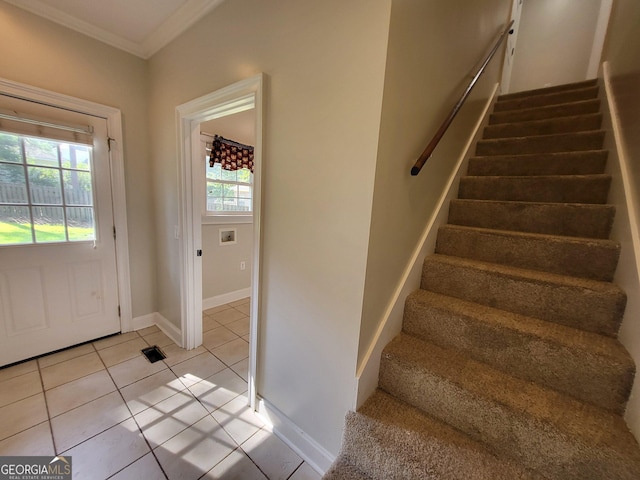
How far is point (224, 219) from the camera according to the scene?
308 centimetres

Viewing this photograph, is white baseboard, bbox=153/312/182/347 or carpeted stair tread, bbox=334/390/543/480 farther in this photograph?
white baseboard, bbox=153/312/182/347

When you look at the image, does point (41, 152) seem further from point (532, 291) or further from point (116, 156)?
point (532, 291)

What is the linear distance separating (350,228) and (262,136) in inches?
30.1

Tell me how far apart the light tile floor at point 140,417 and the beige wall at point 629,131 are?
5.08 ft

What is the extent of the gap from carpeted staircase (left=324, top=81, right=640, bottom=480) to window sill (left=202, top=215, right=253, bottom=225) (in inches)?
94.7

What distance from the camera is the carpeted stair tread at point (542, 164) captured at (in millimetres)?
1668

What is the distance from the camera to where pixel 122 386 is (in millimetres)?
1813

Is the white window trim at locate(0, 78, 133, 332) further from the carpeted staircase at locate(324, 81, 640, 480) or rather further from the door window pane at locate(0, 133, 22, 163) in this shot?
the carpeted staircase at locate(324, 81, 640, 480)

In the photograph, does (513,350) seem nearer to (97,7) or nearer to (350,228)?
(350,228)

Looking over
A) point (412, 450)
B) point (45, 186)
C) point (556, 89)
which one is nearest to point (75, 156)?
point (45, 186)

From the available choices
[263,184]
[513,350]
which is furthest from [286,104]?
[513,350]

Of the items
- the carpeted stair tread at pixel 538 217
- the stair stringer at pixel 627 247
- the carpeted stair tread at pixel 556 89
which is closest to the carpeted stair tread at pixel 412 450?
the stair stringer at pixel 627 247

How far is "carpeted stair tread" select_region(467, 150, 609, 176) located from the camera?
5.47ft

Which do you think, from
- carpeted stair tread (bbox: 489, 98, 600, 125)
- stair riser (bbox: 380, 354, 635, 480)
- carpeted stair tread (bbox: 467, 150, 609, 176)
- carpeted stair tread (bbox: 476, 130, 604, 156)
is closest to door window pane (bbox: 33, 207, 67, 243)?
stair riser (bbox: 380, 354, 635, 480)
